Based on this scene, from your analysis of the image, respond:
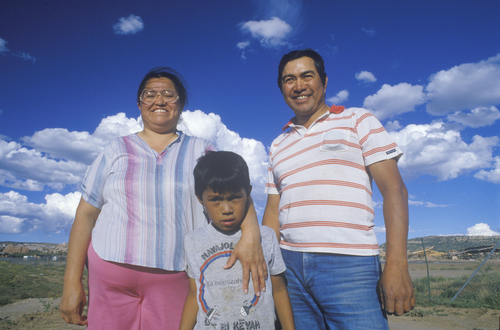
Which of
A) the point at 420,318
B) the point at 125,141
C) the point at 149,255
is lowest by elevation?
the point at 420,318

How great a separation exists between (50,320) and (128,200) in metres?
8.83

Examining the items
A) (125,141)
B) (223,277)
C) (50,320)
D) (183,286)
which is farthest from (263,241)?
(50,320)

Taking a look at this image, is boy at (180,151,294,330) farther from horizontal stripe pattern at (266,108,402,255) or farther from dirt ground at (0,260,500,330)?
dirt ground at (0,260,500,330)

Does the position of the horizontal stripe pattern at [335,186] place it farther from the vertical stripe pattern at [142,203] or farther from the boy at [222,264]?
the vertical stripe pattern at [142,203]

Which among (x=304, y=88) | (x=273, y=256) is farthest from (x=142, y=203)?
(x=304, y=88)

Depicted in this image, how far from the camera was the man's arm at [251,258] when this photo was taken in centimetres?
153

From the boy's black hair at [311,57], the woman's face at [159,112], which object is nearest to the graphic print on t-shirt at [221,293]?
the woman's face at [159,112]

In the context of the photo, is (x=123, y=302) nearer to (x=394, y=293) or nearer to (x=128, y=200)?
(x=128, y=200)

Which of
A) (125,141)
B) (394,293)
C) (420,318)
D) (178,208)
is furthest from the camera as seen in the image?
(420,318)

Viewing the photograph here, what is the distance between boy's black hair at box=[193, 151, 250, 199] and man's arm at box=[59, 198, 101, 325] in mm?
746

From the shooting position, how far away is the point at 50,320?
8.05 metres

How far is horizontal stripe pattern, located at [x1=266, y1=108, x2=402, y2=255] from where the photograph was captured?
1690 mm

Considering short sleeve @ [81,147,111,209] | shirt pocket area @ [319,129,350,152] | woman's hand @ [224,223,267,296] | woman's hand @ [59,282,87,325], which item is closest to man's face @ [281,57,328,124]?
shirt pocket area @ [319,129,350,152]

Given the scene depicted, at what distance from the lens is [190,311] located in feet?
5.34
